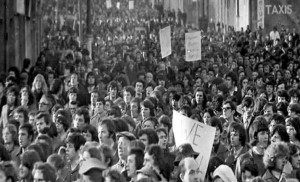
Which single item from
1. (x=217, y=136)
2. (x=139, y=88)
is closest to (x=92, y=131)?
(x=217, y=136)

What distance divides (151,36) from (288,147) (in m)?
37.3

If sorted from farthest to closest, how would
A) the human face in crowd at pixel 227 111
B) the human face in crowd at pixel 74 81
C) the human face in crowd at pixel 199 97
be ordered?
1. the human face in crowd at pixel 74 81
2. the human face in crowd at pixel 199 97
3. the human face in crowd at pixel 227 111

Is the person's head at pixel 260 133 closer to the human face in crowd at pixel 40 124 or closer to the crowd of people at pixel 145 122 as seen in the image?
the crowd of people at pixel 145 122

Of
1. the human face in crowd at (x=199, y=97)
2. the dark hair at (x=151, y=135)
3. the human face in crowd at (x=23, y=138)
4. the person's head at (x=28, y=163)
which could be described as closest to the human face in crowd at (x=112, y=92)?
the human face in crowd at (x=199, y=97)

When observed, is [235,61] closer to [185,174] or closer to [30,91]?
[30,91]

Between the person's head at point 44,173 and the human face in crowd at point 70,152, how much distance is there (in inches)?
79.4

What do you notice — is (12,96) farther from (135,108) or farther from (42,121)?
(42,121)

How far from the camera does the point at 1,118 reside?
19375 millimetres

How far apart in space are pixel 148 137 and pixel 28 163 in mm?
1840

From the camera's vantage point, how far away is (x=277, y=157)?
42.7 ft

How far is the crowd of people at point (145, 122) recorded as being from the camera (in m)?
13.0

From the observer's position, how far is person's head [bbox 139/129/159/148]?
14.6 m

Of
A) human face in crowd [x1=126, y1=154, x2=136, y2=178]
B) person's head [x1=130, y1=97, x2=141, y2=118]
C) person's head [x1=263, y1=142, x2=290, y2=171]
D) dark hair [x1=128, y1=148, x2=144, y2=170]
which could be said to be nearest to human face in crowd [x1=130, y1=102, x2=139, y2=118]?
person's head [x1=130, y1=97, x2=141, y2=118]

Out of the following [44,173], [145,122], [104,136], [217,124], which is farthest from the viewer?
[145,122]
